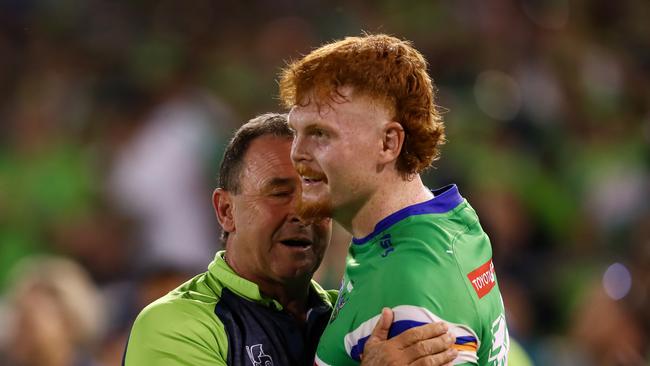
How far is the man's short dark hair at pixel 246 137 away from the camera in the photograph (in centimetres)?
336

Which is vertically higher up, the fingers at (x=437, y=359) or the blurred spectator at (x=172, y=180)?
the fingers at (x=437, y=359)

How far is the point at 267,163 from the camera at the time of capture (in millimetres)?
3293

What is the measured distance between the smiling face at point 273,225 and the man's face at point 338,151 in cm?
41

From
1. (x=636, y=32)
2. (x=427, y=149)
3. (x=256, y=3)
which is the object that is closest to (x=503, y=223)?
(x=636, y=32)

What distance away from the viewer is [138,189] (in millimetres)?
7355

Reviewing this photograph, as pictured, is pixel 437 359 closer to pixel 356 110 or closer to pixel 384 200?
pixel 384 200

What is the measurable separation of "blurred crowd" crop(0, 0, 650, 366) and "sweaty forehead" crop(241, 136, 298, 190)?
119 inches

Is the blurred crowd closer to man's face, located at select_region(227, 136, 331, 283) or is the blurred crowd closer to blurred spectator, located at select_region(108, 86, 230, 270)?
→ blurred spectator, located at select_region(108, 86, 230, 270)

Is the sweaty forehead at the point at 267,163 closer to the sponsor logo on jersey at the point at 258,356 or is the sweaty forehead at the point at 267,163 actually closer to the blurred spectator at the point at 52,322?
the sponsor logo on jersey at the point at 258,356

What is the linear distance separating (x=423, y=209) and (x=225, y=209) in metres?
0.91

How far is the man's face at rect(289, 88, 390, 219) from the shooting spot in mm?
2717

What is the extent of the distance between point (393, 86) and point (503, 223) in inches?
172

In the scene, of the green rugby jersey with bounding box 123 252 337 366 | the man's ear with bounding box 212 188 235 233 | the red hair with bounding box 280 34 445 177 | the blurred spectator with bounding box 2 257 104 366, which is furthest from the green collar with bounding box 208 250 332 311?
the blurred spectator with bounding box 2 257 104 366

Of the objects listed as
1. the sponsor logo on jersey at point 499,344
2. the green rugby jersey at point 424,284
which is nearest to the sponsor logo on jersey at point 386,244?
the green rugby jersey at point 424,284
